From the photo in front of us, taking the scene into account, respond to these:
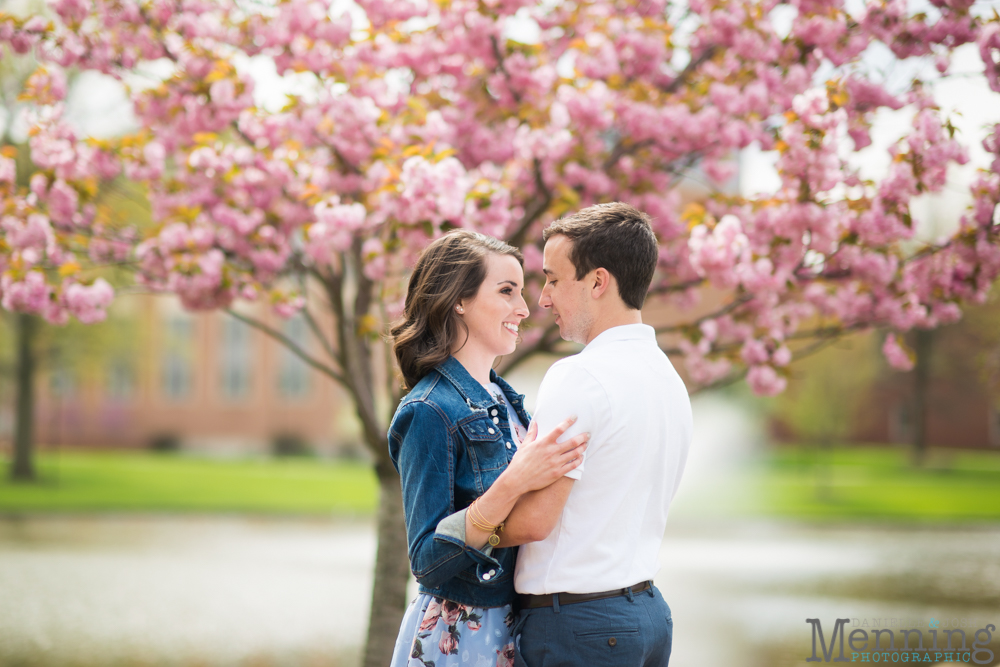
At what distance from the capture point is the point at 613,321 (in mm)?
2092

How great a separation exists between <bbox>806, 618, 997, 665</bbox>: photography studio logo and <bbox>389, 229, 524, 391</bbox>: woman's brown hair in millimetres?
5806

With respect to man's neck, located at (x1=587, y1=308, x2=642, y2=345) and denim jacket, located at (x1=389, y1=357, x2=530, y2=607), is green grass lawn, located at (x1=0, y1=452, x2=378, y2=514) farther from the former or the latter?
man's neck, located at (x1=587, y1=308, x2=642, y2=345)

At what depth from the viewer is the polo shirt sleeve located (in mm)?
1915

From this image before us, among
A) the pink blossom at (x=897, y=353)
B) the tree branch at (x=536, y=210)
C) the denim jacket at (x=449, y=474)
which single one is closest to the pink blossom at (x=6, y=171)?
the tree branch at (x=536, y=210)

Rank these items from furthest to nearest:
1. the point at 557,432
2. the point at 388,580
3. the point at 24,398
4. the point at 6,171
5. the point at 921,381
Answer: the point at 921,381 → the point at 24,398 → the point at 388,580 → the point at 6,171 → the point at 557,432

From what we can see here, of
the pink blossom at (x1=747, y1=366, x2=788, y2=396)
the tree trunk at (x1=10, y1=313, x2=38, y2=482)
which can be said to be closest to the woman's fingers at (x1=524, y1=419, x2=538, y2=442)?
the pink blossom at (x1=747, y1=366, x2=788, y2=396)

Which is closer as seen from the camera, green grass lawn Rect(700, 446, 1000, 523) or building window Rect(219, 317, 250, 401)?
green grass lawn Rect(700, 446, 1000, 523)

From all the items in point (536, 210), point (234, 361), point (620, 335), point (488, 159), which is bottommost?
point (620, 335)

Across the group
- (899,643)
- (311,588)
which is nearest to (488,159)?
(899,643)

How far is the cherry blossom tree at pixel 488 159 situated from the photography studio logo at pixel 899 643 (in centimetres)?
317

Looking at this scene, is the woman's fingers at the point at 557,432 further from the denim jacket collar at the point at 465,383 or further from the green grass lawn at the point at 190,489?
the green grass lawn at the point at 190,489

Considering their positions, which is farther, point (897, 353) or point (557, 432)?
point (897, 353)

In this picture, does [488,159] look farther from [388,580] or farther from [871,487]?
[871,487]

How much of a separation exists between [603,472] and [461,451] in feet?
1.25
